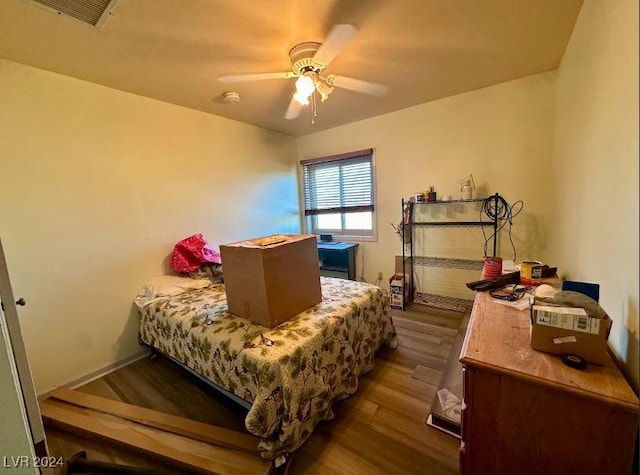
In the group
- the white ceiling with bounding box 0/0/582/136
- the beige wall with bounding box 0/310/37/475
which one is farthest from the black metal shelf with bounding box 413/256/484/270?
the beige wall with bounding box 0/310/37/475

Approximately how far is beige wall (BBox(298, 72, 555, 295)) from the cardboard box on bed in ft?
6.40

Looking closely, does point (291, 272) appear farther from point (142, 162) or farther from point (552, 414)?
point (142, 162)

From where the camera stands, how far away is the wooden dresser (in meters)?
0.73

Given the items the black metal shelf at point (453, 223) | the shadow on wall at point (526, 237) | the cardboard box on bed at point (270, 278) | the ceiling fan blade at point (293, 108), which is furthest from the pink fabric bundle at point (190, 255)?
the shadow on wall at point (526, 237)

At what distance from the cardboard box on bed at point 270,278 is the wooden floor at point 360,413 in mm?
704

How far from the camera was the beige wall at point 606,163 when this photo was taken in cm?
85

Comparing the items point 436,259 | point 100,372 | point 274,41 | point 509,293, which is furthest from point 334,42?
point 100,372

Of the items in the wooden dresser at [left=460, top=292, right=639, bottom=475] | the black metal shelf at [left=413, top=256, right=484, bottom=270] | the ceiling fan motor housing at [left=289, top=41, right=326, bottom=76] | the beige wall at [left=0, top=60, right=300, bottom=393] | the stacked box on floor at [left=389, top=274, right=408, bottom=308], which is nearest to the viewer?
the wooden dresser at [left=460, top=292, right=639, bottom=475]

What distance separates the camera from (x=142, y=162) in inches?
93.8

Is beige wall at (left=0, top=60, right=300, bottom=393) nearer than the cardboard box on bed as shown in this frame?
No

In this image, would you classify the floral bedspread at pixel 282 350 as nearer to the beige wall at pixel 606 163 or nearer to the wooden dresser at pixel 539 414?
the wooden dresser at pixel 539 414

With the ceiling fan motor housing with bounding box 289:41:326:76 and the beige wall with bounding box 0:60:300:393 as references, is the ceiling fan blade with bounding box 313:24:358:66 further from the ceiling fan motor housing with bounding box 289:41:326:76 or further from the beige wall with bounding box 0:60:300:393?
the beige wall with bounding box 0:60:300:393

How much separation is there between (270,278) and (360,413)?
3.43ft

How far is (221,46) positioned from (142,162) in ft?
4.37
